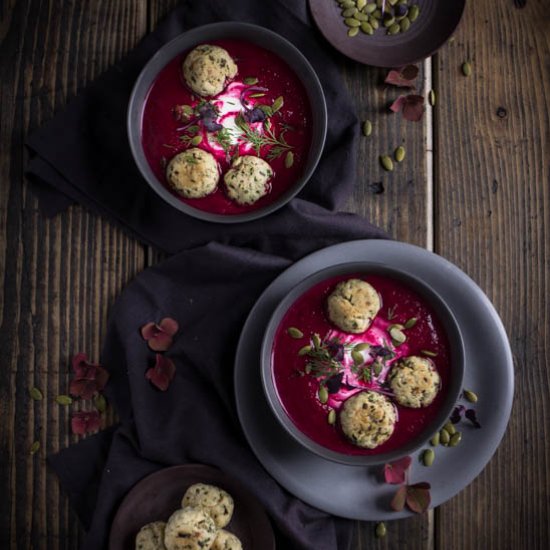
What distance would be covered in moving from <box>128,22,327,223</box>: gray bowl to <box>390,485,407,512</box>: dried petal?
2.93 ft

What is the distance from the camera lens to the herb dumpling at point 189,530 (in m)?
1.92

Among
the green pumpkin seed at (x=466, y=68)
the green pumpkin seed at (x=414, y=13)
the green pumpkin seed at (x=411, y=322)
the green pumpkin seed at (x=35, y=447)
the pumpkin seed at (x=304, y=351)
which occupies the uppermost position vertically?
the green pumpkin seed at (x=414, y=13)

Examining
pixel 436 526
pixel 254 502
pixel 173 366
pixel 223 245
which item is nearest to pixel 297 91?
pixel 223 245

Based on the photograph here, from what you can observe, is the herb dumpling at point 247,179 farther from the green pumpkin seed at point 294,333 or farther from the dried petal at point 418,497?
the dried petal at point 418,497

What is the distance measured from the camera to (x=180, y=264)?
7.01ft

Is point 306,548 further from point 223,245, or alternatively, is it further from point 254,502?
point 223,245

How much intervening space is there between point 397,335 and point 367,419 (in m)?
0.25

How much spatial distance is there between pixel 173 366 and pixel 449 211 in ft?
3.28

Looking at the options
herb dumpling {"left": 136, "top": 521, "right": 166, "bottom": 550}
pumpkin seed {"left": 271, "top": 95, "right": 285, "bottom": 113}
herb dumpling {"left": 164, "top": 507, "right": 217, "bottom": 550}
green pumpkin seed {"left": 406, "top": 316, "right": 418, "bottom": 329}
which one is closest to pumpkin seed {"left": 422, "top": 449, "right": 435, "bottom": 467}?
green pumpkin seed {"left": 406, "top": 316, "right": 418, "bottom": 329}

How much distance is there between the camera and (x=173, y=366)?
214cm

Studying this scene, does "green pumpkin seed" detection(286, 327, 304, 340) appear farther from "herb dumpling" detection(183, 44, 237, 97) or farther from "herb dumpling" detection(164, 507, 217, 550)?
"herb dumpling" detection(183, 44, 237, 97)

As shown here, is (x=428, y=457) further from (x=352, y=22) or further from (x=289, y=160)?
(x=352, y=22)

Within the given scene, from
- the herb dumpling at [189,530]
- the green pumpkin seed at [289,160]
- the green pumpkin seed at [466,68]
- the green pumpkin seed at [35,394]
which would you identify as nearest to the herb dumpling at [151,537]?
the herb dumpling at [189,530]

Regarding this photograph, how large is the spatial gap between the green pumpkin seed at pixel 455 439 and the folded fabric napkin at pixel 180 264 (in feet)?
1.34
